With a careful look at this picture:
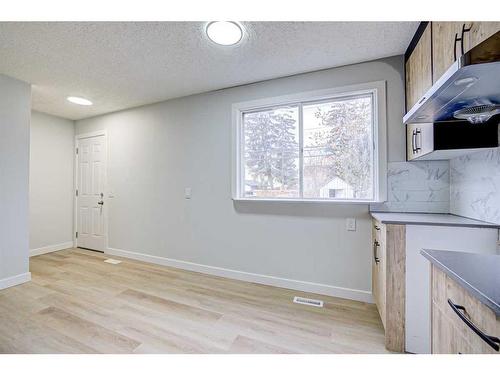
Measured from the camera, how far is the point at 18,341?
1.73 meters

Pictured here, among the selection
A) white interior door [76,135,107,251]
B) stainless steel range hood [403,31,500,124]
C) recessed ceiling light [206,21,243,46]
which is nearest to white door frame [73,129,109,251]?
white interior door [76,135,107,251]

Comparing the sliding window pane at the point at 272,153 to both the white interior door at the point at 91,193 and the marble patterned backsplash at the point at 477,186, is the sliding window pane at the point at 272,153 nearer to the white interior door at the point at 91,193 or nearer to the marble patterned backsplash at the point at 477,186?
the marble patterned backsplash at the point at 477,186

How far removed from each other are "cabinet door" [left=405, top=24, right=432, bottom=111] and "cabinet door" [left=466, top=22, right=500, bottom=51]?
1.50ft

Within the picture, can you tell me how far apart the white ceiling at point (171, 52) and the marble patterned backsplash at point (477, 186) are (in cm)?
117

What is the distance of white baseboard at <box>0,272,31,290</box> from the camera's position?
2.69 m

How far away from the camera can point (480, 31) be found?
114cm

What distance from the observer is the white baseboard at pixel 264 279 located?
240 centimetres

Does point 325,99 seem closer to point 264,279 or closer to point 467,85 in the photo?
point 467,85

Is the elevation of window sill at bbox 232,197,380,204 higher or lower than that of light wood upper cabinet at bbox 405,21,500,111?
lower

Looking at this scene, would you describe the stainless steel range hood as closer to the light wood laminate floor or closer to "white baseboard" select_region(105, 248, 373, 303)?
the light wood laminate floor

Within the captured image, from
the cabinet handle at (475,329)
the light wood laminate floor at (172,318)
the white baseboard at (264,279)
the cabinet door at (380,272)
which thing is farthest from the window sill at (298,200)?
the cabinet handle at (475,329)

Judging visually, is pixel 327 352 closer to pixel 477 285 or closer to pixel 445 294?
pixel 445 294

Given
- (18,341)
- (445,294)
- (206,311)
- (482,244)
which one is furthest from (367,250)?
(18,341)
